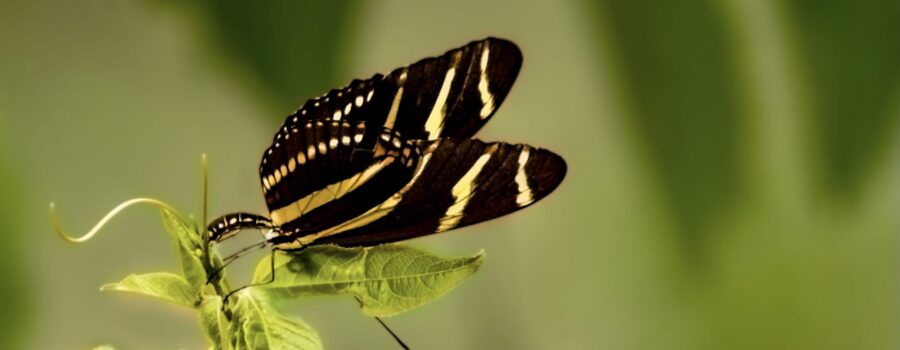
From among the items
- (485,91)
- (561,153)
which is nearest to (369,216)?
(485,91)

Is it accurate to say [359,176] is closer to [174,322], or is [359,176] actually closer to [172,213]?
[172,213]

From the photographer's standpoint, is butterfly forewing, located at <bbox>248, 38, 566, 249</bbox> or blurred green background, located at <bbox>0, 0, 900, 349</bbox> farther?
blurred green background, located at <bbox>0, 0, 900, 349</bbox>

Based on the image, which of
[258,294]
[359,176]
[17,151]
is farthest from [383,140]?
[17,151]

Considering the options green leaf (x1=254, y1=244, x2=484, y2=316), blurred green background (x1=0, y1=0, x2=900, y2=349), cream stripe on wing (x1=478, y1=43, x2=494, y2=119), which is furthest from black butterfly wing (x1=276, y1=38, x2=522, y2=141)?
blurred green background (x1=0, y1=0, x2=900, y2=349)

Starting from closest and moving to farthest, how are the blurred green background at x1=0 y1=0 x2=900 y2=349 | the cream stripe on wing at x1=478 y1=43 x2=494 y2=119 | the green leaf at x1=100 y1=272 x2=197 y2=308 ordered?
the green leaf at x1=100 y1=272 x2=197 y2=308, the cream stripe on wing at x1=478 y1=43 x2=494 y2=119, the blurred green background at x1=0 y1=0 x2=900 y2=349

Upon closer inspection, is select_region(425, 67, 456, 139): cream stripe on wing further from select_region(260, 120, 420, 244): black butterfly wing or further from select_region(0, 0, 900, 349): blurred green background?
select_region(0, 0, 900, 349): blurred green background

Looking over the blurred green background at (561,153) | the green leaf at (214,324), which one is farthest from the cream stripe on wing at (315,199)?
the blurred green background at (561,153)

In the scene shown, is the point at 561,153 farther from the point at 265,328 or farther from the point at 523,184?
the point at 265,328

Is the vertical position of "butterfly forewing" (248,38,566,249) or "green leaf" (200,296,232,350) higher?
"butterfly forewing" (248,38,566,249)
